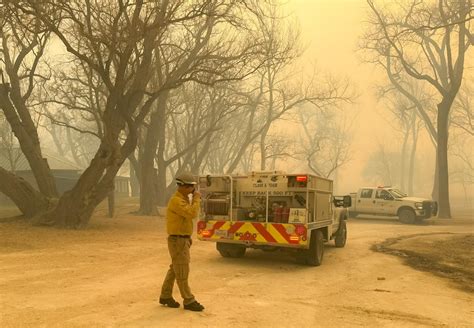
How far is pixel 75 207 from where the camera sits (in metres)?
16.9

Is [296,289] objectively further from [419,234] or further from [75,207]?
[419,234]

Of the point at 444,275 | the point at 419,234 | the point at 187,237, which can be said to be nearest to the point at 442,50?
the point at 419,234

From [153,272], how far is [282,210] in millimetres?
3117

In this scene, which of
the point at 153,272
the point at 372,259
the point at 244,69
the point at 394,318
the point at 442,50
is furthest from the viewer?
the point at 442,50

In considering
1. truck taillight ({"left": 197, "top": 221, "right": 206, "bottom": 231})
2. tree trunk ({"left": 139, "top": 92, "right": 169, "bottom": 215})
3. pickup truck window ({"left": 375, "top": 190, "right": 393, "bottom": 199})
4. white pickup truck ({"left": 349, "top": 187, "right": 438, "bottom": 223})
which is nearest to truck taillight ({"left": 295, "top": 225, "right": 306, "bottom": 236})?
truck taillight ({"left": 197, "top": 221, "right": 206, "bottom": 231})

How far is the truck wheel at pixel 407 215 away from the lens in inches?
1029

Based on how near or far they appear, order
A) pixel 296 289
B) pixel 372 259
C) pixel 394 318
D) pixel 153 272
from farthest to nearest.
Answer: pixel 372 259
pixel 153 272
pixel 296 289
pixel 394 318

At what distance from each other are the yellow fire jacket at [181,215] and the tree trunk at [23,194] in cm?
1264

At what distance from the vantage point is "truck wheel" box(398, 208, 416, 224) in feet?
85.7

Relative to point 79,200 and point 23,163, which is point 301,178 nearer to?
point 79,200

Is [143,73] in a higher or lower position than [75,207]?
higher

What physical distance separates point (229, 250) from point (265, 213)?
151 cm

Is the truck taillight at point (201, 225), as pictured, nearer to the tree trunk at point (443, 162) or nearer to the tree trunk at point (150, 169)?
the tree trunk at point (150, 169)

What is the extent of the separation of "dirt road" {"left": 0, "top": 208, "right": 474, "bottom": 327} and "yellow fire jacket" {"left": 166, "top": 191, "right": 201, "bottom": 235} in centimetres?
113
